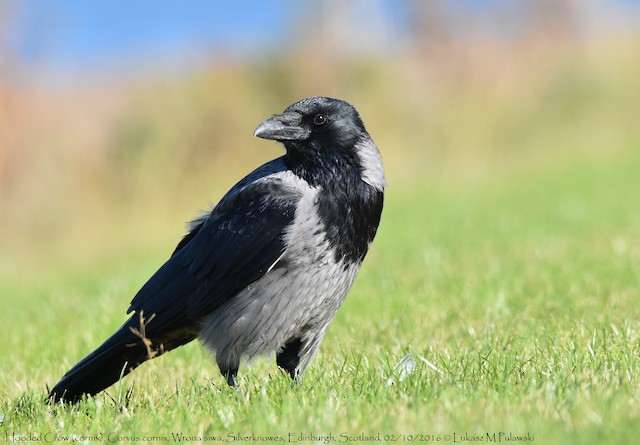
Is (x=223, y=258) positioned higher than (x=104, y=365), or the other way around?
(x=223, y=258)

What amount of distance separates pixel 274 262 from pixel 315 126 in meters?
0.74

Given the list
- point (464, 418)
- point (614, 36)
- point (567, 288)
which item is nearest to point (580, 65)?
point (614, 36)

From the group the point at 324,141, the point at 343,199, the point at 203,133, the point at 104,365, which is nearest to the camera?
the point at 343,199

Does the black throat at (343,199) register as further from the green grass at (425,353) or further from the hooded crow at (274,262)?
the green grass at (425,353)

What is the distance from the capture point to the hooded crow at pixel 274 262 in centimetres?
366

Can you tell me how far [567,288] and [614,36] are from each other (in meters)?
20.9

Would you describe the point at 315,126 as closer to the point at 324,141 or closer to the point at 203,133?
the point at 324,141

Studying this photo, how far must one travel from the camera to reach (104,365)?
3865 millimetres

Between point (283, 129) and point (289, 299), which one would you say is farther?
point (283, 129)

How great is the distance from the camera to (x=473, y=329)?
15.5 ft

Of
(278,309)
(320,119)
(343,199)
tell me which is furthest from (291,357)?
(320,119)

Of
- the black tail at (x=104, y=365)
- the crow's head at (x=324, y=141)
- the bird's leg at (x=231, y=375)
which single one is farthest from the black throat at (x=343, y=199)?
the black tail at (x=104, y=365)

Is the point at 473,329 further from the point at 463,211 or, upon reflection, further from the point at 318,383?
the point at 463,211

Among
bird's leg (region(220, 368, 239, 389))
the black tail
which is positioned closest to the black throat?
bird's leg (region(220, 368, 239, 389))
